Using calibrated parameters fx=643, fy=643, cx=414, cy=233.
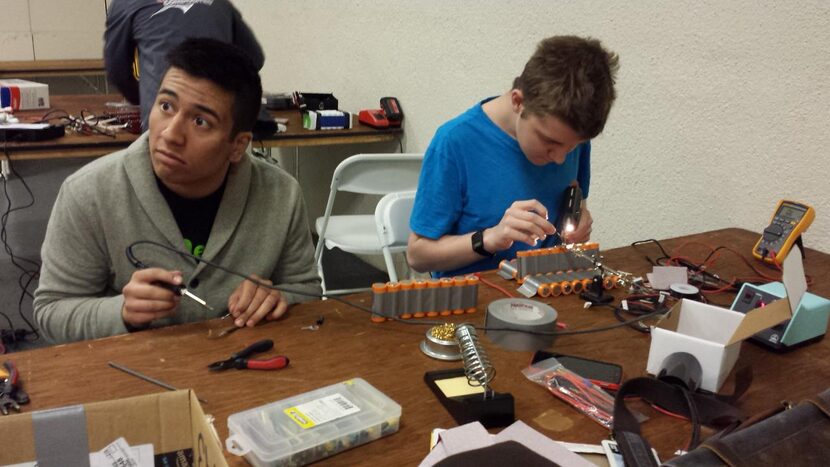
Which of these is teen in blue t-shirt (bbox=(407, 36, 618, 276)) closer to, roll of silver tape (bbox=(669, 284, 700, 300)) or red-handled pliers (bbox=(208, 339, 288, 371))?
roll of silver tape (bbox=(669, 284, 700, 300))

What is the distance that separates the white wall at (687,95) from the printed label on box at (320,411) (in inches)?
58.6

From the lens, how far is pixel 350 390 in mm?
929

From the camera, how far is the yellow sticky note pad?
95 centimetres

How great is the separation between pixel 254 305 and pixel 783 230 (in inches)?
51.5

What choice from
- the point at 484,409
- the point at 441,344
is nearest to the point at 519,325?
the point at 441,344

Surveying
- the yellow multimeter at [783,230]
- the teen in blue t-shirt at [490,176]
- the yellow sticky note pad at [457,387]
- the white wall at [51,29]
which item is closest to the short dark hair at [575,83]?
the teen in blue t-shirt at [490,176]

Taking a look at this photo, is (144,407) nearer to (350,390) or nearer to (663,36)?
(350,390)

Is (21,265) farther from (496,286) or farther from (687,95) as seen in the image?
(687,95)

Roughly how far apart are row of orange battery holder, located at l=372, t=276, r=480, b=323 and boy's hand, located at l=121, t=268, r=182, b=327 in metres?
0.37

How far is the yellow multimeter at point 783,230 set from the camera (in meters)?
1.58

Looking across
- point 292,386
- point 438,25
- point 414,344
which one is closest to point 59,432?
point 292,386

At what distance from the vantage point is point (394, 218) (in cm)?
233

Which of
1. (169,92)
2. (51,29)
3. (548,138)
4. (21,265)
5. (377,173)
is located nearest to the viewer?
(169,92)

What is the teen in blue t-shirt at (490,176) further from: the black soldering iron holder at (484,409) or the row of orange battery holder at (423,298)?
the black soldering iron holder at (484,409)
